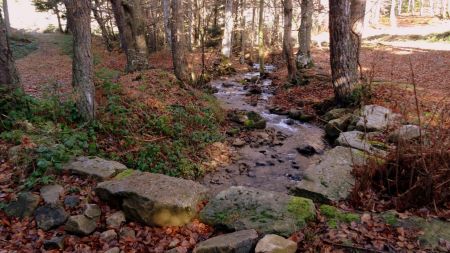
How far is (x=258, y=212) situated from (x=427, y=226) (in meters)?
2.09

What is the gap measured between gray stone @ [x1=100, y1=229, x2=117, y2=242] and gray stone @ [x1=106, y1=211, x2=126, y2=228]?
0.54ft

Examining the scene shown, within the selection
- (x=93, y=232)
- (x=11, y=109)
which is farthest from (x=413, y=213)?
(x=11, y=109)

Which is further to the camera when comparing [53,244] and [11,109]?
[11,109]

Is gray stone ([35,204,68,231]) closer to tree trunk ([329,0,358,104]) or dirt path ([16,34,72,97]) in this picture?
dirt path ([16,34,72,97])

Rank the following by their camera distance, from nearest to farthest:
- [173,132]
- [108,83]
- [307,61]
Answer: [173,132]
[108,83]
[307,61]

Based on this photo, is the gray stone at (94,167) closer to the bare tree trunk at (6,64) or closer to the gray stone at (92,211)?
the gray stone at (92,211)

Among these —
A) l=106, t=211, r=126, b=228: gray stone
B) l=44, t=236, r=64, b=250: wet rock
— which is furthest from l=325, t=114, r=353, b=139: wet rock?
l=44, t=236, r=64, b=250: wet rock

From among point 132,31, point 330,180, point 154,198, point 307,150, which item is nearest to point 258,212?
point 154,198

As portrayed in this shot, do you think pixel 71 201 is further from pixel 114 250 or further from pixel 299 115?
pixel 299 115

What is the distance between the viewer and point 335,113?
10.5 meters

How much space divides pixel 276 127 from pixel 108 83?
534 centimetres

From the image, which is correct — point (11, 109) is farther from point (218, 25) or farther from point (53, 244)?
point (218, 25)

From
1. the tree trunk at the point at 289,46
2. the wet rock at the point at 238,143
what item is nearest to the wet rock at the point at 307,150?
the wet rock at the point at 238,143

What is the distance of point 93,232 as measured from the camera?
14.9 ft
